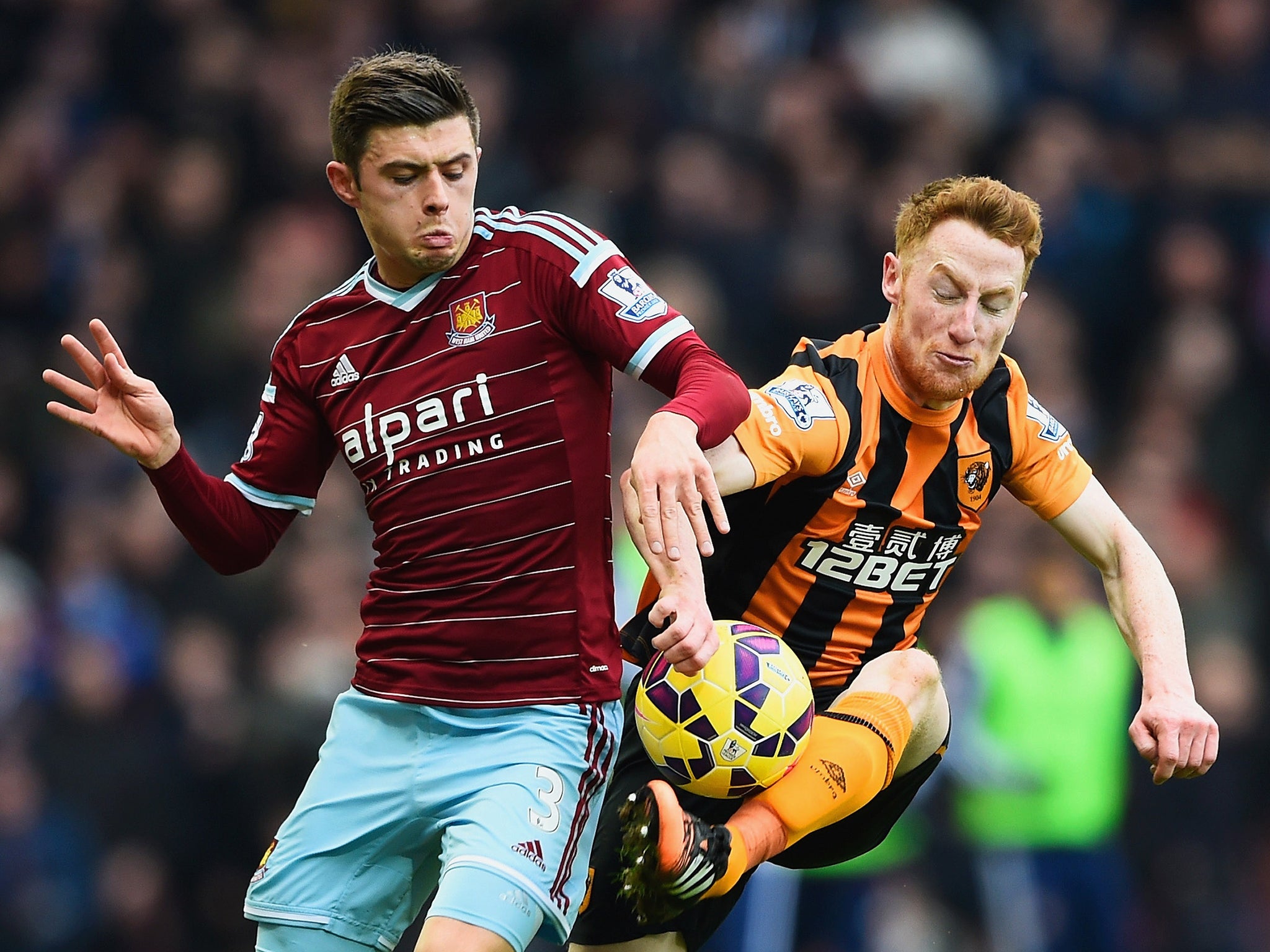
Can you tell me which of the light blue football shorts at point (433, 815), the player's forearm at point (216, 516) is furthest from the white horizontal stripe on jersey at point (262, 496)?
the light blue football shorts at point (433, 815)

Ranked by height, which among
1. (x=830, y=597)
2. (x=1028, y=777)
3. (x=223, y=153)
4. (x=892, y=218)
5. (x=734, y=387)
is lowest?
(x=1028, y=777)

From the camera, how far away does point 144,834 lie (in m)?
7.77

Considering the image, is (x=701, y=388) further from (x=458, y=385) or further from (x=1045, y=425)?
(x=1045, y=425)

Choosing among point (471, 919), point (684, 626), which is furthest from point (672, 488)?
point (471, 919)

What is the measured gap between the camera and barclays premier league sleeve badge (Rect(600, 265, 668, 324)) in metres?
3.87

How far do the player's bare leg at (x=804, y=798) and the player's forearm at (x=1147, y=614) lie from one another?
1.65 ft

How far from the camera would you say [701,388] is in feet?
12.1

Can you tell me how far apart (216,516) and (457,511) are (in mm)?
677

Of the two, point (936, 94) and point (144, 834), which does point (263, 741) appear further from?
point (936, 94)

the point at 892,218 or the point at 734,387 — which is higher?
the point at 892,218

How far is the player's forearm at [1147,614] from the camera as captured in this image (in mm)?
4281

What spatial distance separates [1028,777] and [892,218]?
10.7 ft

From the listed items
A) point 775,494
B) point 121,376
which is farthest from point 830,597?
point 121,376

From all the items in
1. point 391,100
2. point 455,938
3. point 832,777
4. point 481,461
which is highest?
point 391,100
